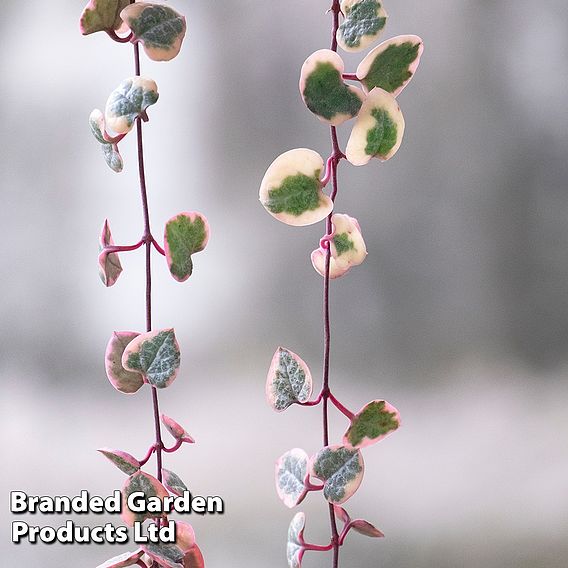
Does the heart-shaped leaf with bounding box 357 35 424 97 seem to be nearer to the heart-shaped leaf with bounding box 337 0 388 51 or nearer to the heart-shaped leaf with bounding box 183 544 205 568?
the heart-shaped leaf with bounding box 337 0 388 51

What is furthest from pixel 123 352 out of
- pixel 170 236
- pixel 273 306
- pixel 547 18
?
pixel 547 18

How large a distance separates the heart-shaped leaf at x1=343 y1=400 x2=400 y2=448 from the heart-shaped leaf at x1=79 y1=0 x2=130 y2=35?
0.24 meters

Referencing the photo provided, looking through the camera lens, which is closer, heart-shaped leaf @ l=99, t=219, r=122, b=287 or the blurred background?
heart-shaped leaf @ l=99, t=219, r=122, b=287

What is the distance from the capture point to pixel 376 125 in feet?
1.14

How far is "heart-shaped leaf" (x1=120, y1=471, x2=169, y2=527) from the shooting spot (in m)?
0.37

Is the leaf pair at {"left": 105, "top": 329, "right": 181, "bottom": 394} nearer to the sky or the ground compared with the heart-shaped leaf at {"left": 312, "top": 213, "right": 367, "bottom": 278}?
nearer to the ground

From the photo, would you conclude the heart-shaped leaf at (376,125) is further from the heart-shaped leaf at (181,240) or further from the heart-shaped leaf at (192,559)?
the heart-shaped leaf at (192,559)

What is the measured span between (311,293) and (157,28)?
1.35 ft

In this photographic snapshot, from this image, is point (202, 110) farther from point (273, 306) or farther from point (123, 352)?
point (123, 352)

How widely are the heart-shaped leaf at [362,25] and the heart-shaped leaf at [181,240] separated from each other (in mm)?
119

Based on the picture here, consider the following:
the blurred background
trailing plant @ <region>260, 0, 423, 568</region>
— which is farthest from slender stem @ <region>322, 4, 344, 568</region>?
the blurred background

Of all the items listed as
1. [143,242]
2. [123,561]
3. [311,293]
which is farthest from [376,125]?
[311,293]

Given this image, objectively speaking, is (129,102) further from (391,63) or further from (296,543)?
(296,543)

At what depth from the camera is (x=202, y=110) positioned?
71 cm
